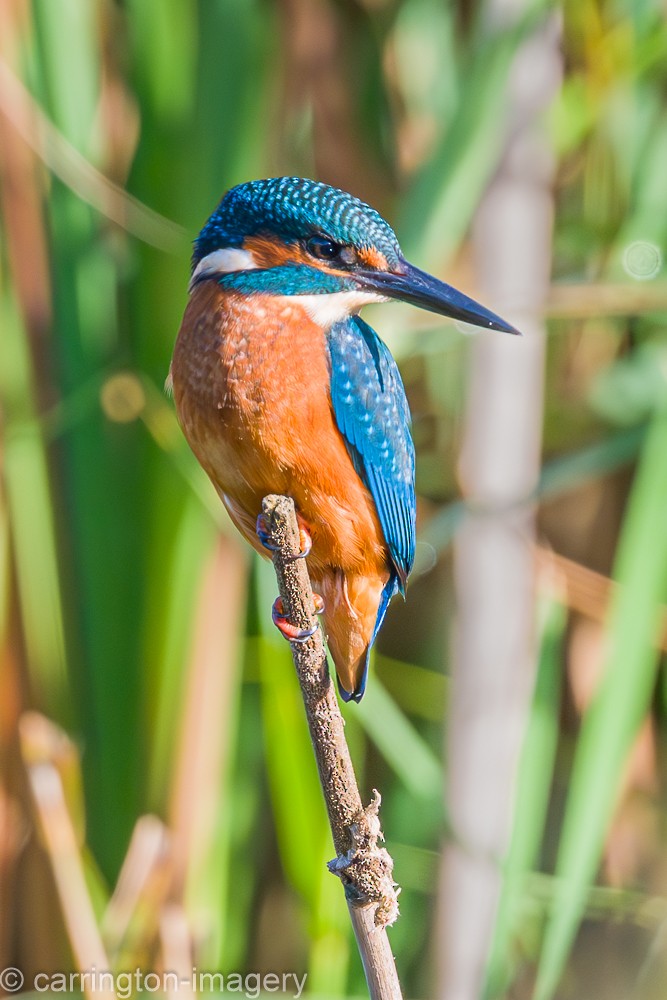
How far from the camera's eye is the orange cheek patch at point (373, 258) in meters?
0.98

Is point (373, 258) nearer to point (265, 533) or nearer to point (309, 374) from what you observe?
point (309, 374)

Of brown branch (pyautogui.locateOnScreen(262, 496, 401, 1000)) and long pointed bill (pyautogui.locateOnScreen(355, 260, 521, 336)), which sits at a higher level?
long pointed bill (pyautogui.locateOnScreen(355, 260, 521, 336))

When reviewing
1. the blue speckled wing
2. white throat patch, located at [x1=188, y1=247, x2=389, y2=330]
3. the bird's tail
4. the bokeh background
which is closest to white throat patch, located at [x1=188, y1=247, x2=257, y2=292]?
white throat patch, located at [x1=188, y1=247, x2=389, y2=330]

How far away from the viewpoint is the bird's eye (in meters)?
0.99

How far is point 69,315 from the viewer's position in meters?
1.37

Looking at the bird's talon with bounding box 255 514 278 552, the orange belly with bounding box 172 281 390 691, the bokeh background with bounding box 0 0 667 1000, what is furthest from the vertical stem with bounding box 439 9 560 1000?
the bird's talon with bounding box 255 514 278 552

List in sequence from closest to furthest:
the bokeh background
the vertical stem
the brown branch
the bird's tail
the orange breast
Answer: the brown branch < the orange breast < the bird's tail < the bokeh background < the vertical stem

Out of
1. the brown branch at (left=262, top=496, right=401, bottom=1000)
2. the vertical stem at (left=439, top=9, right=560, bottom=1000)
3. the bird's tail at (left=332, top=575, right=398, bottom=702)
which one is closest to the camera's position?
the brown branch at (left=262, top=496, right=401, bottom=1000)

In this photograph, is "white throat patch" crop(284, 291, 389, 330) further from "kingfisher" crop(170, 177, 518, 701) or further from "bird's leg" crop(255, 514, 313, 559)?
"bird's leg" crop(255, 514, 313, 559)

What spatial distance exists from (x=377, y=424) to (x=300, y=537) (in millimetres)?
195

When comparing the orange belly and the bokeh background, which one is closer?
the orange belly

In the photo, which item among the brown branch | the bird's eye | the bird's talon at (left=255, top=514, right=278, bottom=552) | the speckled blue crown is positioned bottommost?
the brown branch

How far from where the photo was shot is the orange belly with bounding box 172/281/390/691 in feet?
3.09

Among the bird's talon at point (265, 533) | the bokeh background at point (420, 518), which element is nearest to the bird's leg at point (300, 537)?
the bird's talon at point (265, 533)
